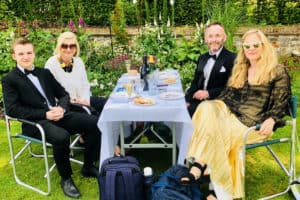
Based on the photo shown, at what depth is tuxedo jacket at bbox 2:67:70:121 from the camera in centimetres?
363

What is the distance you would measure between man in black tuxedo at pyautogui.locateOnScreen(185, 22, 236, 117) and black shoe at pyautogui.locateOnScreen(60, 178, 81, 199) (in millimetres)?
1382

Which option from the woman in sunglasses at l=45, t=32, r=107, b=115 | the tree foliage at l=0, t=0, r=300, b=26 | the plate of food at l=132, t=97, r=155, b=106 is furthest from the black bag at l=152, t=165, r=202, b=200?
the tree foliage at l=0, t=0, r=300, b=26

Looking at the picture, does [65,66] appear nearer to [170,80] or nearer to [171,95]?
[170,80]

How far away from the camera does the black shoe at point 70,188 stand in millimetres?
3682

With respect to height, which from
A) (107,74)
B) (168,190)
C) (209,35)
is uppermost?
(209,35)

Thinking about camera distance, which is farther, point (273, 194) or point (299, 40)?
point (299, 40)

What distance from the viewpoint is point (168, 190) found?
10.3 feet

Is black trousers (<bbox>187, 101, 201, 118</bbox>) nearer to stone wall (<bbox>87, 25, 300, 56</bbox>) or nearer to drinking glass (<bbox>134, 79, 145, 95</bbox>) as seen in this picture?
drinking glass (<bbox>134, 79, 145, 95</bbox>)

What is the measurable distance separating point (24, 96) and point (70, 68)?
76 cm

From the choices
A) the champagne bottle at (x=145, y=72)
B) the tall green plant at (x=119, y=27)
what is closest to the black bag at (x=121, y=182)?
the champagne bottle at (x=145, y=72)

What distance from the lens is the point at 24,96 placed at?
146 inches

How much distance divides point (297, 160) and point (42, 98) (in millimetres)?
2702

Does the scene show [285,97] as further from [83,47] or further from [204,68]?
[83,47]

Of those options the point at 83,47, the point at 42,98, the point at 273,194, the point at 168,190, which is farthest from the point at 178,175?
the point at 83,47
